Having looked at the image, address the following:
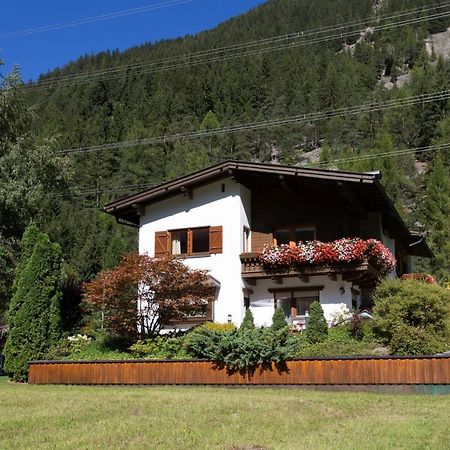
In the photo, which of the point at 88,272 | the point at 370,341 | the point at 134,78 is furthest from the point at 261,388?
the point at 134,78

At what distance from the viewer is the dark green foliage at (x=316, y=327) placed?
19.1 meters

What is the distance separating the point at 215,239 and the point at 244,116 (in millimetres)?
68077

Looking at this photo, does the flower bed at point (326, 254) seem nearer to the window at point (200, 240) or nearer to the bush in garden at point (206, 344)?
the window at point (200, 240)

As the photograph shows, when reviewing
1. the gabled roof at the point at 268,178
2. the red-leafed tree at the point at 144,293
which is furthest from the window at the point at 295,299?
the red-leafed tree at the point at 144,293

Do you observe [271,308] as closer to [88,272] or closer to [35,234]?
[35,234]

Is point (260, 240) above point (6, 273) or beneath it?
above

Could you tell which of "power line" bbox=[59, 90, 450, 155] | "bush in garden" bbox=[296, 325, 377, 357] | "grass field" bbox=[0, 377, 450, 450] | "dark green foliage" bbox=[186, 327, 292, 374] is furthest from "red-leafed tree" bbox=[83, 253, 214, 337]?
"power line" bbox=[59, 90, 450, 155]

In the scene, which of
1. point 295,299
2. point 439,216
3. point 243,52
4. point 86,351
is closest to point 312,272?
point 295,299

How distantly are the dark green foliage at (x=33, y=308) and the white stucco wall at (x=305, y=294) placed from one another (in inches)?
298

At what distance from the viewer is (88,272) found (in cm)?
3794

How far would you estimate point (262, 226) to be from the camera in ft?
80.5

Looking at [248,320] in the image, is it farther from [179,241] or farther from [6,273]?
[6,273]

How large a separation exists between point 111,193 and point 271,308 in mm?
43072

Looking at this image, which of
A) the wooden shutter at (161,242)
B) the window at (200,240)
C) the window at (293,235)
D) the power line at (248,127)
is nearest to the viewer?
the window at (293,235)
